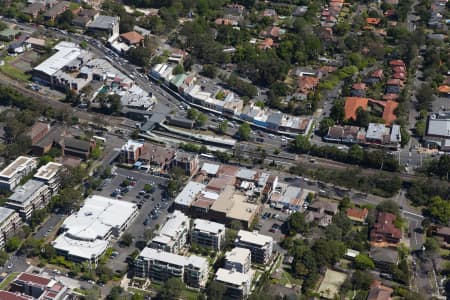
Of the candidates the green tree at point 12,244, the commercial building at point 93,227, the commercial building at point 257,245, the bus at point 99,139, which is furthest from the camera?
the bus at point 99,139

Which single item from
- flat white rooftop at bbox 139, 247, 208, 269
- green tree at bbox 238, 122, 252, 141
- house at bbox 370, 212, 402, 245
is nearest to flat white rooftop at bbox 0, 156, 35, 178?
flat white rooftop at bbox 139, 247, 208, 269

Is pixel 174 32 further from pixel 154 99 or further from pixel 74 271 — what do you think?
pixel 74 271

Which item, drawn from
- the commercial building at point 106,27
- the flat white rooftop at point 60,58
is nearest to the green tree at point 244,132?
the flat white rooftop at point 60,58

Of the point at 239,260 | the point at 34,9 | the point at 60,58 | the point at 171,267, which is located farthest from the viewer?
the point at 34,9

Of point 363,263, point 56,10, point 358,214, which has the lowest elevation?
point 358,214

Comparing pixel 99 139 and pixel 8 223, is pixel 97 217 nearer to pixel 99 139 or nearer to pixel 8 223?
pixel 8 223

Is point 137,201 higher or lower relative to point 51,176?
lower

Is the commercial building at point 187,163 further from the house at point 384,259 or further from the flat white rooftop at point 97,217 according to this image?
the house at point 384,259

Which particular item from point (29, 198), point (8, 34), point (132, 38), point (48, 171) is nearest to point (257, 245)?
point (29, 198)
